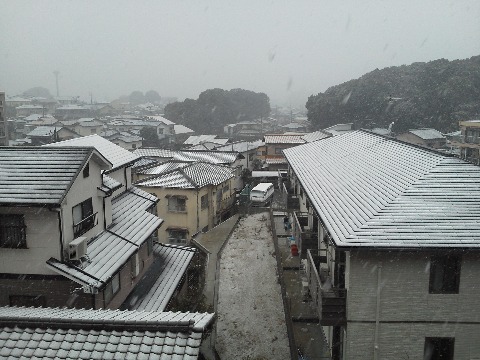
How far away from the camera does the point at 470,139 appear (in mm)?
42906

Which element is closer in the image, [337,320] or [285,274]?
[337,320]

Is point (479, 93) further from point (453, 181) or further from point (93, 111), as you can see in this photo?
point (93, 111)

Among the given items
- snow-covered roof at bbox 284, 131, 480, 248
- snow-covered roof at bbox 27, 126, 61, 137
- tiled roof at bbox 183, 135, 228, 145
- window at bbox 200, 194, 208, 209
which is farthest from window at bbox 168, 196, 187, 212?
snow-covered roof at bbox 27, 126, 61, 137

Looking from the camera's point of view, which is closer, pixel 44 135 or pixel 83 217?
pixel 83 217

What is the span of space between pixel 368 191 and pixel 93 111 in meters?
112

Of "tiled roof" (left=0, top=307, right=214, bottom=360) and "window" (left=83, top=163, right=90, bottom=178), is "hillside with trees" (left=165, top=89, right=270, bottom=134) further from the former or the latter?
"tiled roof" (left=0, top=307, right=214, bottom=360)

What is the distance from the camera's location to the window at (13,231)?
40.1 feet

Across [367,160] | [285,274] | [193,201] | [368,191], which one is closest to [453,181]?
[368,191]

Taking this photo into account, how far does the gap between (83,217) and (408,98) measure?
64467 millimetres

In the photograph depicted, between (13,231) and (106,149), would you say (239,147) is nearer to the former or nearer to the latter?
A: (106,149)

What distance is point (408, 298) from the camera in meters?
11.1

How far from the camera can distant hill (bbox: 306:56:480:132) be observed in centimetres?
6224

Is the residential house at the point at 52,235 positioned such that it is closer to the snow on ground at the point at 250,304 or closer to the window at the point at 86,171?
the window at the point at 86,171

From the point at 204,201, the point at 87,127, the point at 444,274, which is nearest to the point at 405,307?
the point at 444,274
